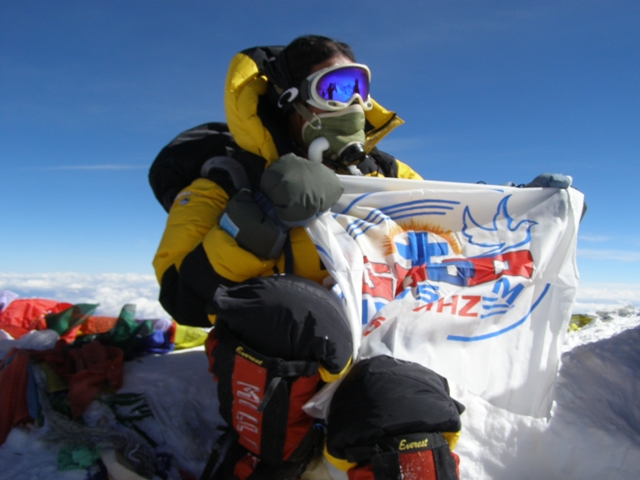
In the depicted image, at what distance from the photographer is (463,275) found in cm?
192

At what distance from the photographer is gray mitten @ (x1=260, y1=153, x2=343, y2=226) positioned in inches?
63.4

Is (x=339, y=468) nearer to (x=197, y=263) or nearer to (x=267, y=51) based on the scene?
(x=197, y=263)

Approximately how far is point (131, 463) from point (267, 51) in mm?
2109

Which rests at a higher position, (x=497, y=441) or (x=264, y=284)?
(x=264, y=284)

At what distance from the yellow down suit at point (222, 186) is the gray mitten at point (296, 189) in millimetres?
159

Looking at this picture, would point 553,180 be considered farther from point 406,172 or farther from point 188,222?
point 188,222

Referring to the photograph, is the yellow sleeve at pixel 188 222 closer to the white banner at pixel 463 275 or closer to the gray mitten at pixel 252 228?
the gray mitten at pixel 252 228

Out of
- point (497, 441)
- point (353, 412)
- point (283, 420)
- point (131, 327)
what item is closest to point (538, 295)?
point (497, 441)

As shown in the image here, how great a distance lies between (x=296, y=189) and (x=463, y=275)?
82 centimetres

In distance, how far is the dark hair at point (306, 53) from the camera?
2336 millimetres

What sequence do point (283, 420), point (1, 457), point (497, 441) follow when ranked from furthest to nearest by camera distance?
point (1, 457), point (497, 441), point (283, 420)

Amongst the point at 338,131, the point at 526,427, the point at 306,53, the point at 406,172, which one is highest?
the point at 306,53

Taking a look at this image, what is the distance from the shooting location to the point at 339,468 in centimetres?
136

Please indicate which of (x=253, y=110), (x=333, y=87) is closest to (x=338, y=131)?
(x=333, y=87)
